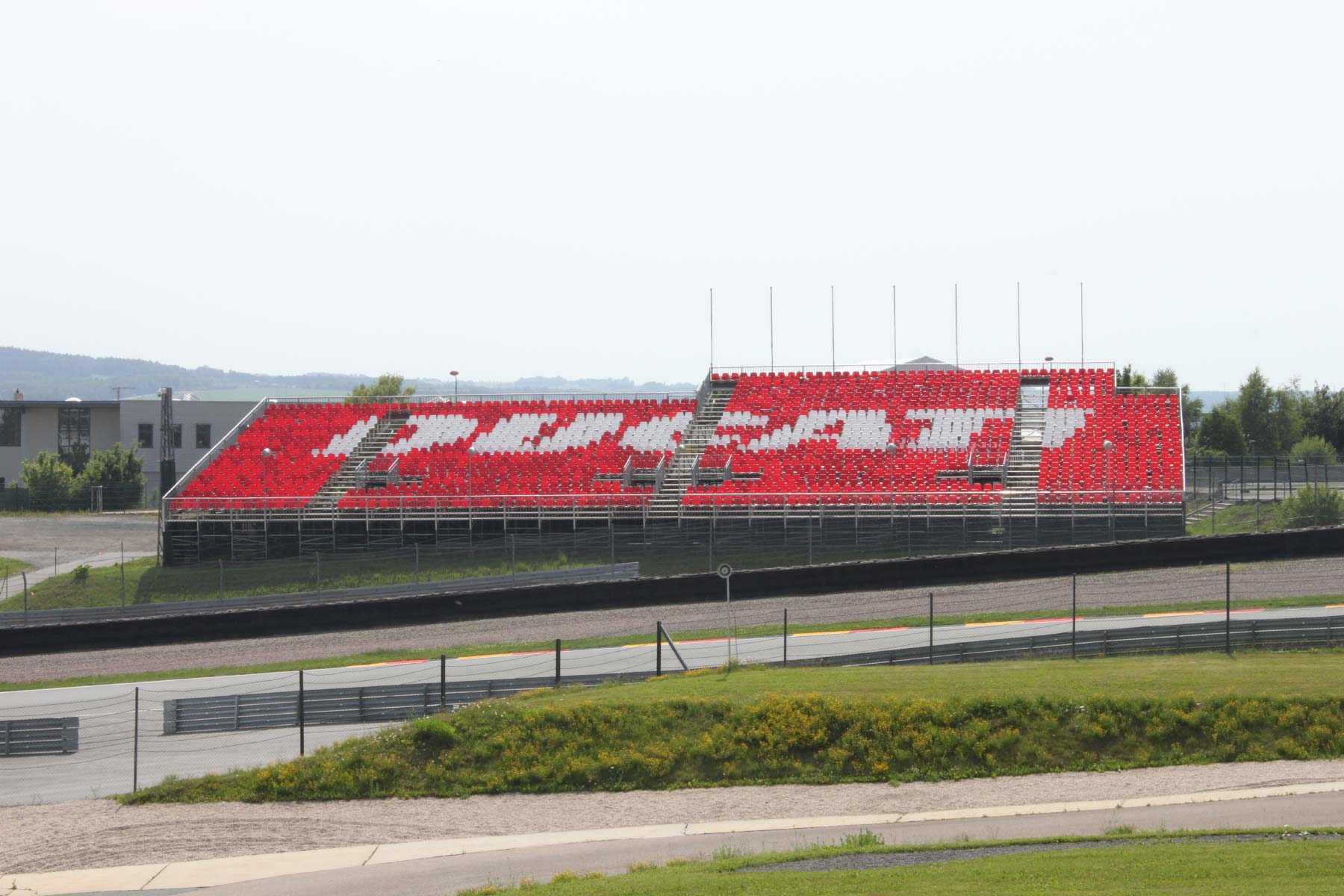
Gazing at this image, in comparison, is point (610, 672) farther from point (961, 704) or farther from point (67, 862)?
point (67, 862)

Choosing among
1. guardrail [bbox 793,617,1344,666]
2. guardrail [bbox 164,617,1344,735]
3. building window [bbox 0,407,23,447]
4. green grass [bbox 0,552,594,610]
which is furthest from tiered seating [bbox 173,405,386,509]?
guardrail [bbox 793,617,1344,666]

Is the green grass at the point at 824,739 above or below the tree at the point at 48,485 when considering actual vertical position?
below

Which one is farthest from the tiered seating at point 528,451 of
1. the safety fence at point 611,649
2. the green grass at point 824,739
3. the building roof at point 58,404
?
the building roof at point 58,404

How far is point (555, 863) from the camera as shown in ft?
58.1

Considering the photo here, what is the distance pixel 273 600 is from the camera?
38969mm

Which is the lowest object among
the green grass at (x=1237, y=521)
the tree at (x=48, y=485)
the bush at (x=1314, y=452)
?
the green grass at (x=1237, y=521)

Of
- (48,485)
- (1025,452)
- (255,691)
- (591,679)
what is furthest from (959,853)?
(48,485)

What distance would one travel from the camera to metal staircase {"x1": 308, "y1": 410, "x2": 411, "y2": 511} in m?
48.6

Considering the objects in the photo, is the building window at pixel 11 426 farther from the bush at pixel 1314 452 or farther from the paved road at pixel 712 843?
the bush at pixel 1314 452

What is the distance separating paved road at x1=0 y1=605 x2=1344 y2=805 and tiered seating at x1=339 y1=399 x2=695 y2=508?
13744mm

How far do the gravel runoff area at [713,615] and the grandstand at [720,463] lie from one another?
489 centimetres

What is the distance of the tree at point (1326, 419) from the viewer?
3068 inches

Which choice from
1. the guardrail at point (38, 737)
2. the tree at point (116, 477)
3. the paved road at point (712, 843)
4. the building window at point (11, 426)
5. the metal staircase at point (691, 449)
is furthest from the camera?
the building window at point (11, 426)

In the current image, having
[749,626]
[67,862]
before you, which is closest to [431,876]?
[67,862]
